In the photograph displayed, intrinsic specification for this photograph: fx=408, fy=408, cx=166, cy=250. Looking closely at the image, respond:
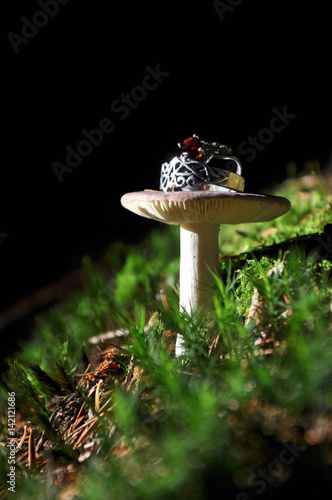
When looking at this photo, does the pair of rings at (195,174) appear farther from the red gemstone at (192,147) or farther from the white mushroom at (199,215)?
the white mushroom at (199,215)

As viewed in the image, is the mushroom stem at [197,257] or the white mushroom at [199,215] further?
the mushroom stem at [197,257]

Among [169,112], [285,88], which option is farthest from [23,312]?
[285,88]

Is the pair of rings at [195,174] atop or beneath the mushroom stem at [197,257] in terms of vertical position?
atop

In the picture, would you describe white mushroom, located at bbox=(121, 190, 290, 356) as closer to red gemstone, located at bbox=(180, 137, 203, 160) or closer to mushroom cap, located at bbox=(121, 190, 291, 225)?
mushroom cap, located at bbox=(121, 190, 291, 225)

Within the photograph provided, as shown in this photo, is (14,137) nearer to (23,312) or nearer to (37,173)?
(37,173)

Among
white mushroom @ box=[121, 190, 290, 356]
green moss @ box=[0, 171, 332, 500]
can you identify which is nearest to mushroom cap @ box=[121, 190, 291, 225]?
white mushroom @ box=[121, 190, 290, 356]

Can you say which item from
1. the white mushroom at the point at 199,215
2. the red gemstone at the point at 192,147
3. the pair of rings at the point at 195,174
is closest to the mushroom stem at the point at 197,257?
the white mushroom at the point at 199,215

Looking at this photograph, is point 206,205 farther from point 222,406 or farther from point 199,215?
point 222,406
